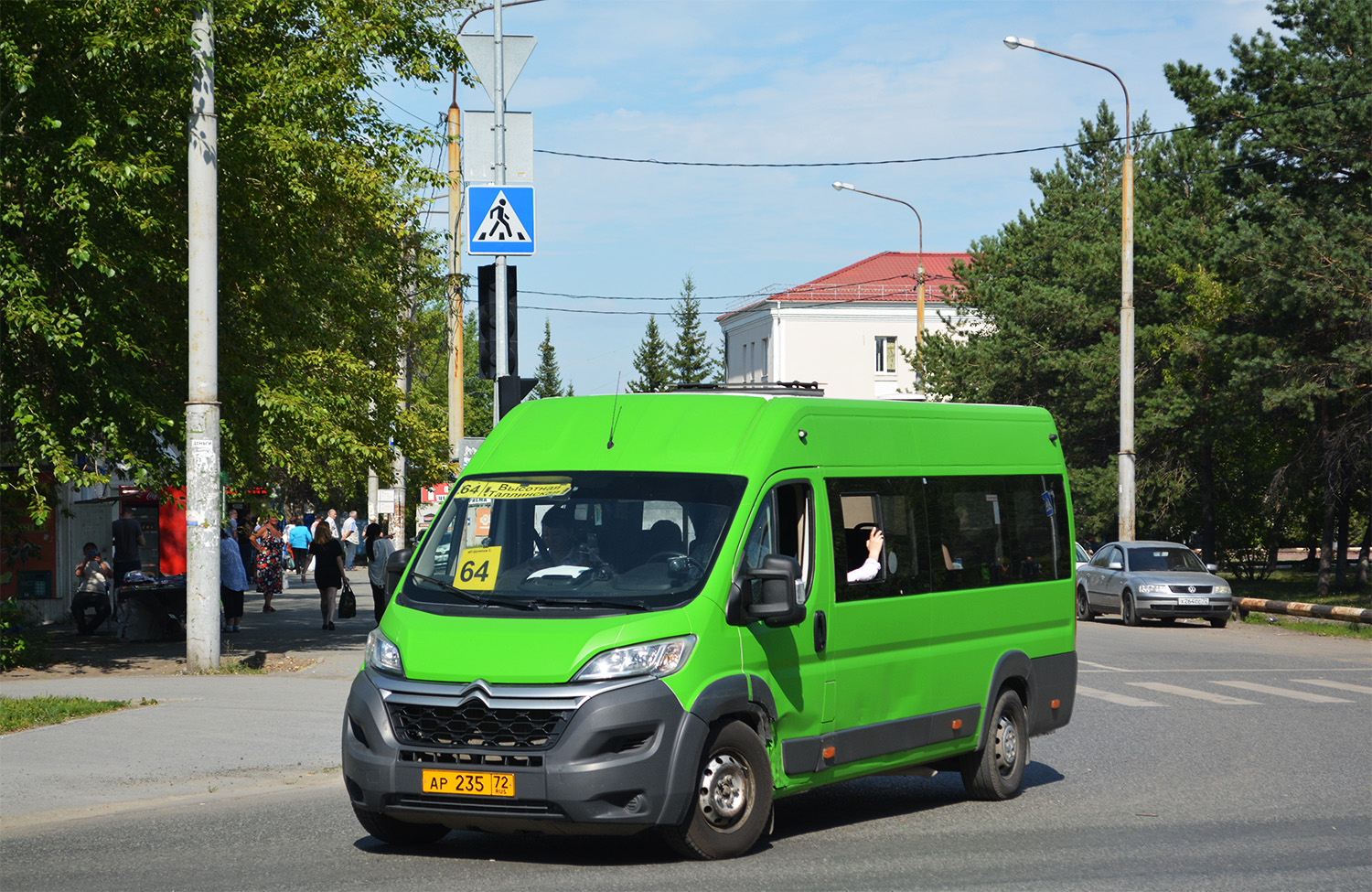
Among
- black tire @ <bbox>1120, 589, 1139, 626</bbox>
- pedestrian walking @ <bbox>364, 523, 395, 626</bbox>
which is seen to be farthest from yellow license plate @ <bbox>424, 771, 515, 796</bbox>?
black tire @ <bbox>1120, 589, 1139, 626</bbox>

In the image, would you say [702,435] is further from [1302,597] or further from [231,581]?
[1302,597]

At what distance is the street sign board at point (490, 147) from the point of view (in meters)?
18.5

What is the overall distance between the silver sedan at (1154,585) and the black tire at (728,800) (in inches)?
860

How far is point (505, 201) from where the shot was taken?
57.3ft

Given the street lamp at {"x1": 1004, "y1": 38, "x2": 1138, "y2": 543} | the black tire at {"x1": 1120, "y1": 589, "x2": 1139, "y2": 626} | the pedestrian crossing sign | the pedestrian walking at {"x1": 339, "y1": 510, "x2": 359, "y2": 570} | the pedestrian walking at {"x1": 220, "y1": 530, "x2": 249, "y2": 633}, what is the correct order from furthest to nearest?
1. the pedestrian walking at {"x1": 339, "y1": 510, "x2": 359, "y2": 570}
2. the street lamp at {"x1": 1004, "y1": 38, "x2": 1138, "y2": 543}
3. the black tire at {"x1": 1120, "y1": 589, "x2": 1139, "y2": 626}
4. the pedestrian walking at {"x1": 220, "y1": 530, "x2": 249, "y2": 633}
5. the pedestrian crossing sign

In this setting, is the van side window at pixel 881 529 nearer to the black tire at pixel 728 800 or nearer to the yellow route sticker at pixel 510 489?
the black tire at pixel 728 800

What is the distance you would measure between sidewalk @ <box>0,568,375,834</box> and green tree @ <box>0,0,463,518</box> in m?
2.07

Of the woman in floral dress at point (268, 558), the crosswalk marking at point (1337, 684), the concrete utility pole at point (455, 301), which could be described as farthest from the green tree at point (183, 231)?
the crosswalk marking at point (1337, 684)

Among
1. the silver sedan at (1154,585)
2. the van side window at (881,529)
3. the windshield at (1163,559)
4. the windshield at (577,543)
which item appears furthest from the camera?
the windshield at (1163,559)

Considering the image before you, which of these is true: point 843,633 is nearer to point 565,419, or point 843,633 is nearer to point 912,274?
point 565,419

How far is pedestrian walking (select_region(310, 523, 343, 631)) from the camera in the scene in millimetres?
22953

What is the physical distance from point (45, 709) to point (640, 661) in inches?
292

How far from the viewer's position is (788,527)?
27.8 feet

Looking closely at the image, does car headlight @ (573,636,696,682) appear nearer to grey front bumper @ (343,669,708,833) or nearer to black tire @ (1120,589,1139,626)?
grey front bumper @ (343,669,708,833)
